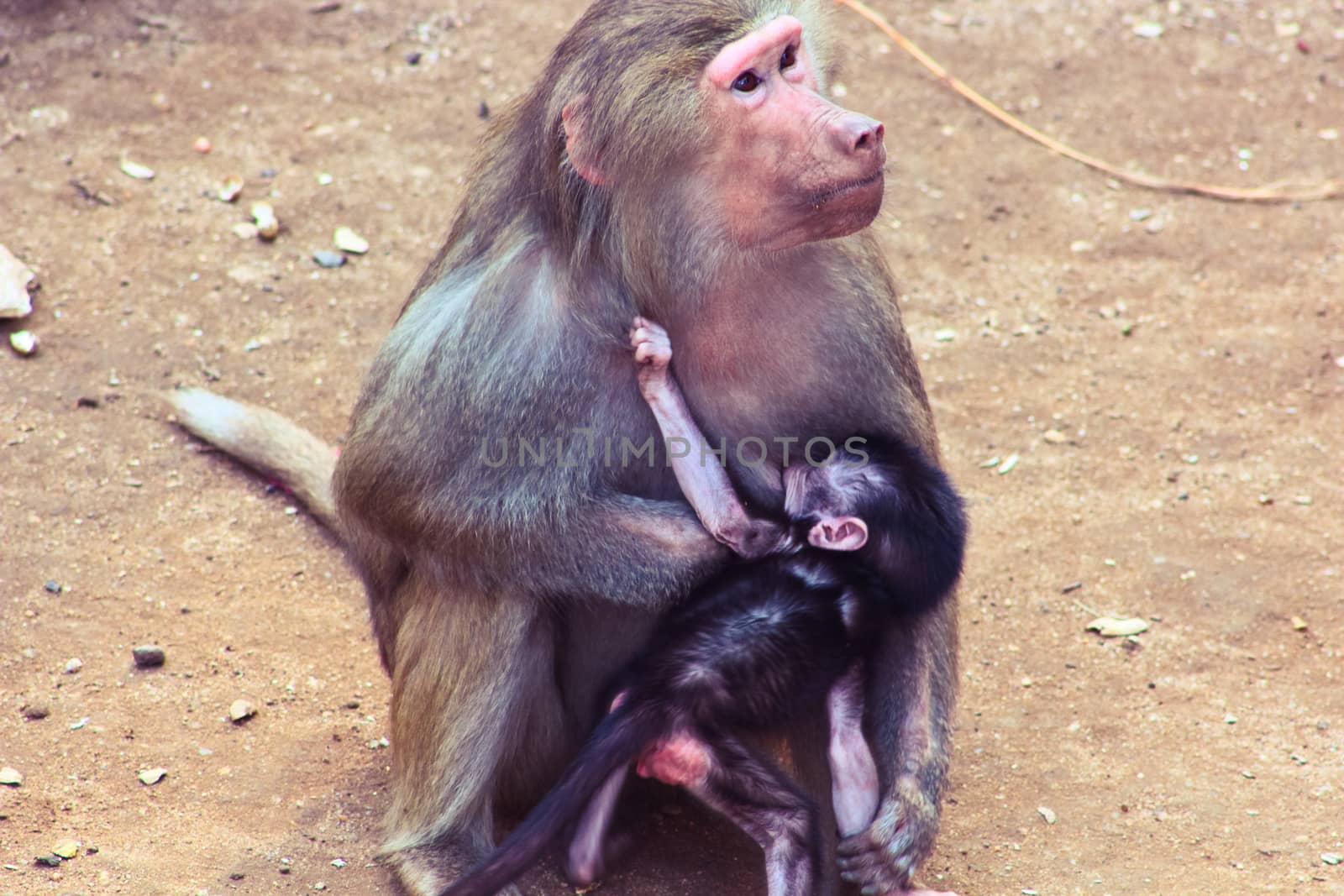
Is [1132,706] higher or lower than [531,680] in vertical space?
lower

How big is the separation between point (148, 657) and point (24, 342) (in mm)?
1436

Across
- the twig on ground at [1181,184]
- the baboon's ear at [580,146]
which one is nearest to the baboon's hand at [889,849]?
the baboon's ear at [580,146]

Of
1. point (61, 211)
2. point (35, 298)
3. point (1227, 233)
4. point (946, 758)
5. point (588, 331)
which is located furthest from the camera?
point (1227, 233)

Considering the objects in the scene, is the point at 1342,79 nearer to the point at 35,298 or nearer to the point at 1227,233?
the point at 1227,233

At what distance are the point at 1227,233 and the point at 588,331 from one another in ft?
12.3

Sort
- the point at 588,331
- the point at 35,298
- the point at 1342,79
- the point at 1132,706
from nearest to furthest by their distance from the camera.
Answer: the point at 588,331 → the point at 1132,706 → the point at 35,298 → the point at 1342,79

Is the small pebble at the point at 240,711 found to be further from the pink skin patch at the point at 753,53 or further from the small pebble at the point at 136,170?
the small pebble at the point at 136,170

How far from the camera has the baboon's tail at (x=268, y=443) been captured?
4.23m

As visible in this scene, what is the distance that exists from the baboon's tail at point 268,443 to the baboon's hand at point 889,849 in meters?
1.81

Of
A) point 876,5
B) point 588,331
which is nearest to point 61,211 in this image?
point 588,331

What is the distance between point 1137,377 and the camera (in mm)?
5117

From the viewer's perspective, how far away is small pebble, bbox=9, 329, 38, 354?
15.1ft

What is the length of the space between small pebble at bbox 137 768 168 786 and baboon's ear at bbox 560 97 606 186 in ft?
5.48

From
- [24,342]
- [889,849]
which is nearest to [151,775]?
[889,849]
